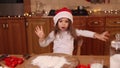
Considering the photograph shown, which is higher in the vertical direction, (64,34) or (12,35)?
(64,34)

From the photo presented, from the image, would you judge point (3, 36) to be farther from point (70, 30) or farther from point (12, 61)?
point (12, 61)

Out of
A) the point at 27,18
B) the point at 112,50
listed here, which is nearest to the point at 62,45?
the point at 112,50

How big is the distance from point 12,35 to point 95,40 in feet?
4.05

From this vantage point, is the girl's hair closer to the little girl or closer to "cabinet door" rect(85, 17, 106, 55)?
the little girl

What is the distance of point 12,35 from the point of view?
11.4 ft

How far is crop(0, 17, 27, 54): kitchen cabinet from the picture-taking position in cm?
342

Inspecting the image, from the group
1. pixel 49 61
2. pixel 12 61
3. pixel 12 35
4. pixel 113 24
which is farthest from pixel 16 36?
pixel 49 61

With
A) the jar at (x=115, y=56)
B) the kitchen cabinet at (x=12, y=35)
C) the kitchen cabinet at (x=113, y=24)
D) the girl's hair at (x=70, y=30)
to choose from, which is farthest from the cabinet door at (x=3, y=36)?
the jar at (x=115, y=56)

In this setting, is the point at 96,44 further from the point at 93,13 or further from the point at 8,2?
the point at 8,2

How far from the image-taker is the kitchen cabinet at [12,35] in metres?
3.42

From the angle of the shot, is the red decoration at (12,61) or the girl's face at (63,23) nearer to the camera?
the red decoration at (12,61)

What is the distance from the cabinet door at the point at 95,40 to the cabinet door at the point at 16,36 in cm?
95

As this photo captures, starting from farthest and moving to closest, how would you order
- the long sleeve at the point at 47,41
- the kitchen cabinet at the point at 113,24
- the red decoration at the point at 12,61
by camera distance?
1. the kitchen cabinet at the point at 113,24
2. the long sleeve at the point at 47,41
3. the red decoration at the point at 12,61

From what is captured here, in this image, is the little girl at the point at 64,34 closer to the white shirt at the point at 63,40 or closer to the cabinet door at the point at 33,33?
the white shirt at the point at 63,40
